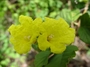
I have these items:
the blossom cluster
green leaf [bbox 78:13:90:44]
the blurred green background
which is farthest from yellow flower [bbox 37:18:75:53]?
the blurred green background

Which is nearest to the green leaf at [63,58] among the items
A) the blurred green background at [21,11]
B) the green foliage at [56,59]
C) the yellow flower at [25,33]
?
the green foliage at [56,59]

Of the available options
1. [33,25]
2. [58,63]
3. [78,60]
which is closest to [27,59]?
[78,60]

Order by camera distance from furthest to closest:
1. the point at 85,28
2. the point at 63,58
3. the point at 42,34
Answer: the point at 85,28, the point at 63,58, the point at 42,34

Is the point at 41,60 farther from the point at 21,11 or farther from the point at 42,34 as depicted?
the point at 21,11

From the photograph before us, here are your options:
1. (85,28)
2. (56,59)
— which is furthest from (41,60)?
(85,28)

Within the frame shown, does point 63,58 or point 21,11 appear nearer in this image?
point 63,58

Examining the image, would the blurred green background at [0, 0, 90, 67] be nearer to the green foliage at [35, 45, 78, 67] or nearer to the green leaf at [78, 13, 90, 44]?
the green leaf at [78, 13, 90, 44]
